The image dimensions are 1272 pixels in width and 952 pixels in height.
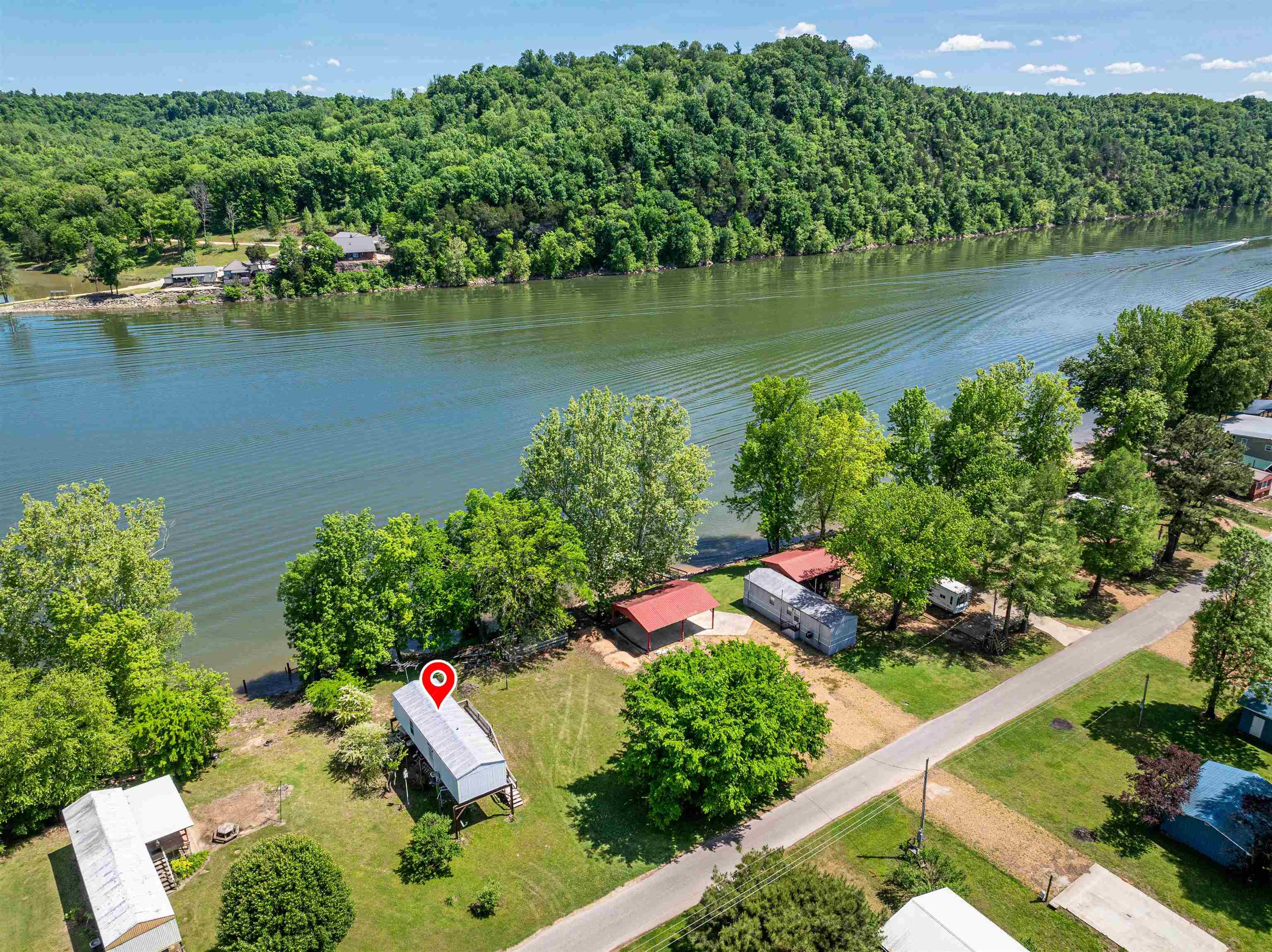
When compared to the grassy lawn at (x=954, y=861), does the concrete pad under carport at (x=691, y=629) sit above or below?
above

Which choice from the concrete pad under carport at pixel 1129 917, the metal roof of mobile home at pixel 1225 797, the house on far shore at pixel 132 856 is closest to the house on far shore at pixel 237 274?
the house on far shore at pixel 132 856

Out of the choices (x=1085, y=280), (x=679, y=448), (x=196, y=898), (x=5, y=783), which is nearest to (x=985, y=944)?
(x=196, y=898)

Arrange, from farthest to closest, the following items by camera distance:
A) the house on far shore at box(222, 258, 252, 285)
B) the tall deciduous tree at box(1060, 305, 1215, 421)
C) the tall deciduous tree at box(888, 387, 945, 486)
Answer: the house on far shore at box(222, 258, 252, 285)
the tall deciduous tree at box(1060, 305, 1215, 421)
the tall deciduous tree at box(888, 387, 945, 486)

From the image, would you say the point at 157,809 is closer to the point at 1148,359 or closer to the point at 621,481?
the point at 621,481

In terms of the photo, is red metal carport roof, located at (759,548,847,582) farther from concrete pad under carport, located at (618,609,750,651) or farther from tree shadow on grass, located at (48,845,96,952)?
tree shadow on grass, located at (48,845,96,952)

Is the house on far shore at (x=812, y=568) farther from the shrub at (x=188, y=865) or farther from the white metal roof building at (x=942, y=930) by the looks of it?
the shrub at (x=188, y=865)

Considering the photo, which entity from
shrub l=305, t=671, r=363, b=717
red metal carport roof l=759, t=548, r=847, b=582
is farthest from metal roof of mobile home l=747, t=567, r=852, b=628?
shrub l=305, t=671, r=363, b=717
